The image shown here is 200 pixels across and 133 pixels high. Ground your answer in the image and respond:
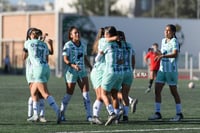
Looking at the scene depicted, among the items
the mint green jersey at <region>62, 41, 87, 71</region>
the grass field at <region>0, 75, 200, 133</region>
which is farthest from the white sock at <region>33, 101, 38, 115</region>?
the mint green jersey at <region>62, 41, 87, 71</region>

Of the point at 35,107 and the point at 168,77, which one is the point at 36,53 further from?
the point at 168,77

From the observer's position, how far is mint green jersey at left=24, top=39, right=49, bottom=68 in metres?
17.4

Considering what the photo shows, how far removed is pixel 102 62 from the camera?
56.8 ft

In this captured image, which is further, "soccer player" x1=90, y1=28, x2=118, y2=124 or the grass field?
"soccer player" x1=90, y1=28, x2=118, y2=124

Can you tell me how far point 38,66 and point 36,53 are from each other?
302 millimetres

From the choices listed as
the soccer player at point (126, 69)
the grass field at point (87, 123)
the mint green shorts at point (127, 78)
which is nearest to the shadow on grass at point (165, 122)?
the grass field at point (87, 123)

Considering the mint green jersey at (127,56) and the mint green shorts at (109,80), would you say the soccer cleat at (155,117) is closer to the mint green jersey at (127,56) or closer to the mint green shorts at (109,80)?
the mint green jersey at (127,56)

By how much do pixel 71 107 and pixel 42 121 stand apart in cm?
505

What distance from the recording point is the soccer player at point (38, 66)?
17312 millimetres

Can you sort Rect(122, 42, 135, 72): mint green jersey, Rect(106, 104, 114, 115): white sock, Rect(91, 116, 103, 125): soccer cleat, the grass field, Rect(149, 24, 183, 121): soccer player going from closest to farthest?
the grass field < Rect(106, 104, 114, 115): white sock < Rect(91, 116, 103, 125): soccer cleat < Rect(122, 42, 135, 72): mint green jersey < Rect(149, 24, 183, 121): soccer player

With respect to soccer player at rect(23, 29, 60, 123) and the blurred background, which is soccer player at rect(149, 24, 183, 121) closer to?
soccer player at rect(23, 29, 60, 123)

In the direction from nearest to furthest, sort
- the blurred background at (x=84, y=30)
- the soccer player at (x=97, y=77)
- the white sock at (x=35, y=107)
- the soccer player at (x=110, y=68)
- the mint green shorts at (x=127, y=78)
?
the soccer player at (x=110, y=68)
the soccer player at (x=97, y=77)
the white sock at (x=35, y=107)
the mint green shorts at (x=127, y=78)
the blurred background at (x=84, y=30)

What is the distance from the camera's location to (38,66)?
1734cm

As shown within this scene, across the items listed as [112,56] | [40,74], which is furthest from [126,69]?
[40,74]
